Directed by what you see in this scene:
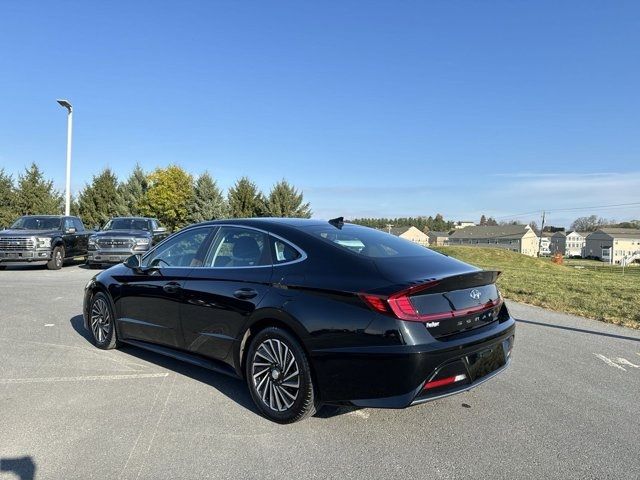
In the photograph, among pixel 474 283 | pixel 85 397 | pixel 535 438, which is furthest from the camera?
pixel 85 397

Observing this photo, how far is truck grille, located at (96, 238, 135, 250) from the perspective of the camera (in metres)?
15.7

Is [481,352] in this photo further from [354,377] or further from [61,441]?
[61,441]

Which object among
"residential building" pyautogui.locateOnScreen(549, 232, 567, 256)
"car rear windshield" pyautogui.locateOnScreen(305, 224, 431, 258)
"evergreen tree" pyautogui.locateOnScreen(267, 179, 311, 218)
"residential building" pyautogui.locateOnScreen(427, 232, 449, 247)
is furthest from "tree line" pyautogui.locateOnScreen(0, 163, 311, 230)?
"residential building" pyautogui.locateOnScreen(549, 232, 567, 256)

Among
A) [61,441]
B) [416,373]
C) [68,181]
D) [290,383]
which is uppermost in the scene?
[68,181]

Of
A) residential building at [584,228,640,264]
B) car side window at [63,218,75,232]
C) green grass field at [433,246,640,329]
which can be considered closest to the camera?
green grass field at [433,246,640,329]

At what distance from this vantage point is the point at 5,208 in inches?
1419

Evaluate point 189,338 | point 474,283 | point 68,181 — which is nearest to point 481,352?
point 474,283

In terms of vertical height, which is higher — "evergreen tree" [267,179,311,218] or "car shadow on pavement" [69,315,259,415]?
"evergreen tree" [267,179,311,218]

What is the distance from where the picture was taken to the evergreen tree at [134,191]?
4731 centimetres

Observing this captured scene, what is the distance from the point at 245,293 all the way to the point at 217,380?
1257mm

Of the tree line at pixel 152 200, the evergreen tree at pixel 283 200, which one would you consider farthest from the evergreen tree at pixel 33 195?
the evergreen tree at pixel 283 200

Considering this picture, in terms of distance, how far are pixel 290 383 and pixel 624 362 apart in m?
4.13

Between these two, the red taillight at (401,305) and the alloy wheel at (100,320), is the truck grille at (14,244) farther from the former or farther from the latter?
the red taillight at (401,305)

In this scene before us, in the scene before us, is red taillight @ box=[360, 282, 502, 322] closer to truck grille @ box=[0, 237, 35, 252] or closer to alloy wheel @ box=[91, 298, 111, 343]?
alloy wheel @ box=[91, 298, 111, 343]
